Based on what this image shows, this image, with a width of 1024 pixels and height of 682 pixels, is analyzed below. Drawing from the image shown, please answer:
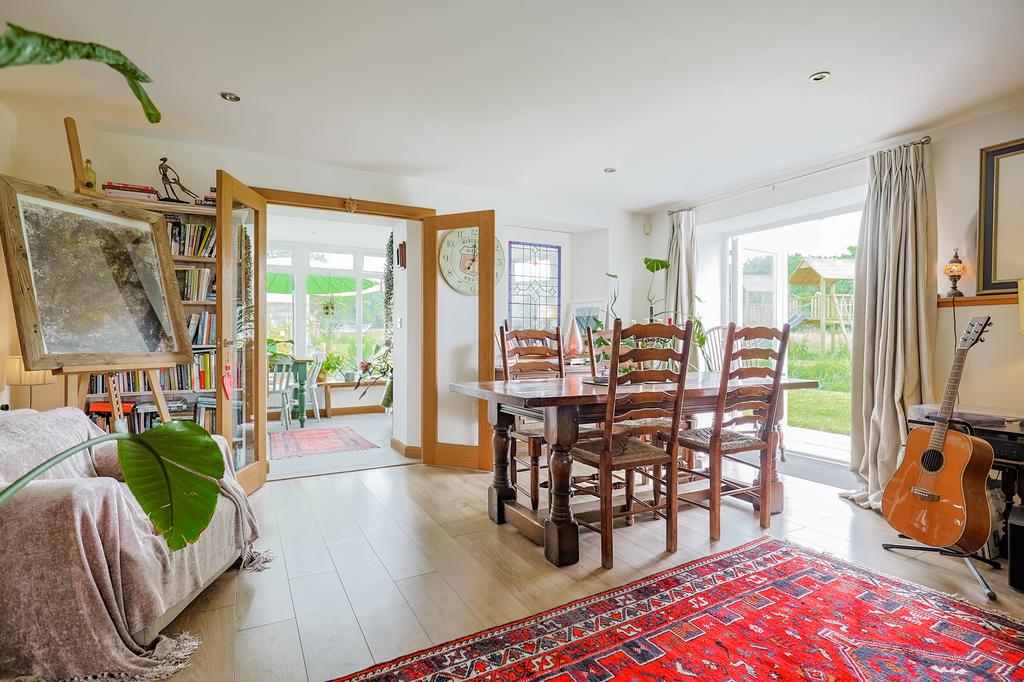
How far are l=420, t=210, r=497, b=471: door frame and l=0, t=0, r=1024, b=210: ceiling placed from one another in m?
0.56

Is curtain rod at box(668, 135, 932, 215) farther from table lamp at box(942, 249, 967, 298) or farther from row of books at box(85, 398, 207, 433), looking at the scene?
row of books at box(85, 398, 207, 433)

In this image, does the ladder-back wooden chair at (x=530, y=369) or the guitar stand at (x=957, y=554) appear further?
the ladder-back wooden chair at (x=530, y=369)

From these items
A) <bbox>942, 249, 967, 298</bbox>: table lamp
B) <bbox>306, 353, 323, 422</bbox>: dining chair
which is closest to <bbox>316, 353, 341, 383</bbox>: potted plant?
<bbox>306, 353, 323, 422</bbox>: dining chair

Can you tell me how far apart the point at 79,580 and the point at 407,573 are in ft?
3.85

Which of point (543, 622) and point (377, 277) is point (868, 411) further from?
point (377, 277)

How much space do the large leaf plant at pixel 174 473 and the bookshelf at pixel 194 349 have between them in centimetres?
269

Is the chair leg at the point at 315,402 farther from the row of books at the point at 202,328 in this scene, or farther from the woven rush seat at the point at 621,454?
the woven rush seat at the point at 621,454

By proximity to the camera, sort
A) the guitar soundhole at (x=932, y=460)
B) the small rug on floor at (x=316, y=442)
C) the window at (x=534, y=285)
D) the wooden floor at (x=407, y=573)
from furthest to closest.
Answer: the window at (x=534, y=285)
the small rug on floor at (x=316, y=442)
the guitar soundhole at (x=932, y=460)
the wooden floor at (x=407, y=573)

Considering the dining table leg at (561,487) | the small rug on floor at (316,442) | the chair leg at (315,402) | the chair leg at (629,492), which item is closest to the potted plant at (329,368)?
the chair leg at (315,402)

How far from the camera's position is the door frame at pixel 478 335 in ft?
13.7

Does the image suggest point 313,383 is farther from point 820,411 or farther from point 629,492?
point 820,411

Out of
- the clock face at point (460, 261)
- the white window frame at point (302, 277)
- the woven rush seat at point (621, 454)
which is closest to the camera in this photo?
the woven rush seat at point (621, 454)

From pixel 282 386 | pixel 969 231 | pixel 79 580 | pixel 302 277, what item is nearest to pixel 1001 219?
pixel 969 231

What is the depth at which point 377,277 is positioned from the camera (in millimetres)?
8023
